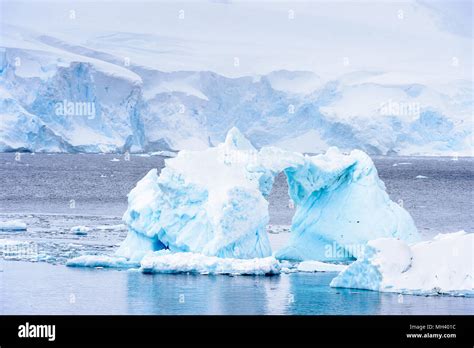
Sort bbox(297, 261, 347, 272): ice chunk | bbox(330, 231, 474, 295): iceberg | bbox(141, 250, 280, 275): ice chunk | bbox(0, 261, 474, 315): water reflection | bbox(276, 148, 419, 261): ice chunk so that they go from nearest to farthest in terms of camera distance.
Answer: bbox(0, 261, 474, 315): water reflection < bbox(330, 231, 474, 295): iceberg < bbox(141, 250, 280, 275): ice chunk < bbox(297, 261, 347, 272): ice chunk < bbox(276, 148, 419, 261): ice chunk

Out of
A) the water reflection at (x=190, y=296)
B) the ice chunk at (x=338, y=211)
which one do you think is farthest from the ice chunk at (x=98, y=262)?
the ice chunk at (x=338, y=211)

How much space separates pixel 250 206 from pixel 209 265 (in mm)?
1761

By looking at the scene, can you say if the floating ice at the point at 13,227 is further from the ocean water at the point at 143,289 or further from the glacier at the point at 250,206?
the glacier at the point at 250,206

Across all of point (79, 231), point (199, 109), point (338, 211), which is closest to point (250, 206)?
point (338, 211)

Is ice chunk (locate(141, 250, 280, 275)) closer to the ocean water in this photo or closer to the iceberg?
the ocean water

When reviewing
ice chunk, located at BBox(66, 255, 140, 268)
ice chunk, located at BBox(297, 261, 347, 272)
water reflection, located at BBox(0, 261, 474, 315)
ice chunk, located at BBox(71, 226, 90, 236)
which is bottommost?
water reflection, located at BBox(0, 261, 474, 315)

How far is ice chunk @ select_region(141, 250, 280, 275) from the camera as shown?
66.1 ft

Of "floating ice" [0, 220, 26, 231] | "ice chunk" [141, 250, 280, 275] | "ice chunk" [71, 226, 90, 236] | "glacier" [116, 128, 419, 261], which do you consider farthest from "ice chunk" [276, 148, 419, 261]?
"floating ice" [0, 220, 26, 231]

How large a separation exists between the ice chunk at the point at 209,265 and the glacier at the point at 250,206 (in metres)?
0.65

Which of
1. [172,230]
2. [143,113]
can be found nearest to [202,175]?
[172,230]

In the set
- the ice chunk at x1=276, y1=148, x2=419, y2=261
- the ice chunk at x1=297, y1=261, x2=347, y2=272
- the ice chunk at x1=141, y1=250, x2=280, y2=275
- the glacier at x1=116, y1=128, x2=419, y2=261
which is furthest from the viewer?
the ice chunk at x1=276, y1=148, x2=419, y2=261

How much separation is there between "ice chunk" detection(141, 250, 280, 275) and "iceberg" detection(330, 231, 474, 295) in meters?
1.91

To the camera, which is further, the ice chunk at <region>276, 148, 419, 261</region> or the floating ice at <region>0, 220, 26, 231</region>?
the floating ice at <region>0, 220, 26, 231</region>

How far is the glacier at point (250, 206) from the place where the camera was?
69.7ft
